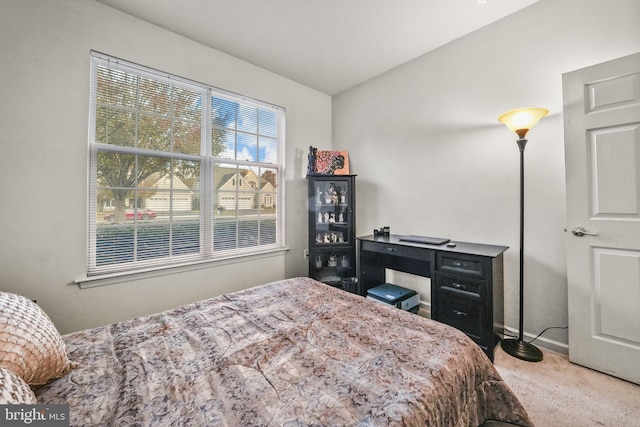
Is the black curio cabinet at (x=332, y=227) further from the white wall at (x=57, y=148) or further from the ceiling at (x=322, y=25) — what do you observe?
the white wall at (x=57, y=148)

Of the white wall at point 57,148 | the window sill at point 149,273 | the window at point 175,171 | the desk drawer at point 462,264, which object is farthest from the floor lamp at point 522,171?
the white wall at point 57,148

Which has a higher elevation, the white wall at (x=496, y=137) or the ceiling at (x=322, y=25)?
the ceiling at (x=322, y=25)

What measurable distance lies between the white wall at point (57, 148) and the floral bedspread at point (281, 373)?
1031 millimetres

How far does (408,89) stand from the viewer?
2992 mm

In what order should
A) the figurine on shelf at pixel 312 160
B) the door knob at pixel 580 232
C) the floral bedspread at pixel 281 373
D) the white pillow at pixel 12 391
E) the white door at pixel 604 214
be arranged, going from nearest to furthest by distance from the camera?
the white pillow at pixel 12 391
the floral bedspread at pixel 281 373
the white door at pixel 604 214
the door knob at pixel 580 232
the figurine on shelf at pixel 312 160

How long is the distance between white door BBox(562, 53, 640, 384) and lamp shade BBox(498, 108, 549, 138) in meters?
0.20

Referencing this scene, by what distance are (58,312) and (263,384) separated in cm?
205

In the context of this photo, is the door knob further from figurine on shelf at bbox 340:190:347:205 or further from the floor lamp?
figurine on shelf at bbox 340:190:347:205

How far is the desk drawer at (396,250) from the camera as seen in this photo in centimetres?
233

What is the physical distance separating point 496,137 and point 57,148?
3657 millimetres

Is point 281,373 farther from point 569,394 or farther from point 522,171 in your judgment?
point 522,171

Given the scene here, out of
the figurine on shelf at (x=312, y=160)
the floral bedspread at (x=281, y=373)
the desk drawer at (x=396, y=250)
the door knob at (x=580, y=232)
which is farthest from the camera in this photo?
the figurine on shelf at (x=312, y=160)

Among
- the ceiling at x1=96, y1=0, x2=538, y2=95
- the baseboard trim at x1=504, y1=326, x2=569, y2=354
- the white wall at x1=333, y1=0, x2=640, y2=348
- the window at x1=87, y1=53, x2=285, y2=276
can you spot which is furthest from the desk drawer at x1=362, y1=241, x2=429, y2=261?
the ceiling at x1=96, y1=0, x2=538, y2=95
